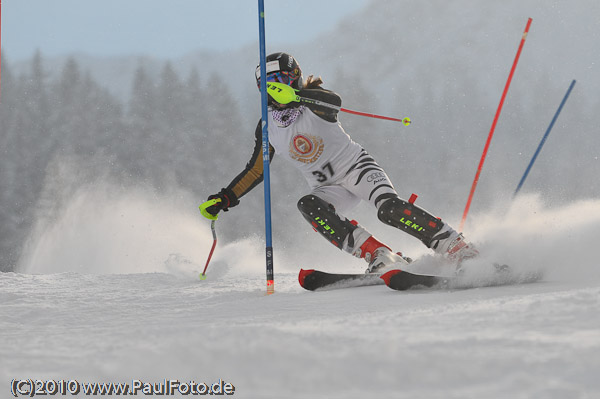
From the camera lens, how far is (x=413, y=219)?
3020 millimetres

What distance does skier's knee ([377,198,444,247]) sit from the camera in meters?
3.00

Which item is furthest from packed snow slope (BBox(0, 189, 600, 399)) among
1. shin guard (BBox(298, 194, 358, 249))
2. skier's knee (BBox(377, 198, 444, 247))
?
shin guard (BBox(298, 194, 358, 249))

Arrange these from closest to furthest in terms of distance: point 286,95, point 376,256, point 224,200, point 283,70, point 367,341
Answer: point 367,341 → point 376,256 → point 286,95 → point 283,70 → point 224,200

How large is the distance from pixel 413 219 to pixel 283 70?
1256 millimetres

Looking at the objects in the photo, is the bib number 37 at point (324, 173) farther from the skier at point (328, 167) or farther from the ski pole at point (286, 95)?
the ski pole at point (286, 95)

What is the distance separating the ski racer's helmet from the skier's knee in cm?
104

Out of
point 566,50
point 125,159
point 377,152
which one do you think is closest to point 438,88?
point 566,50

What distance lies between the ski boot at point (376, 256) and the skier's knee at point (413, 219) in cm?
20

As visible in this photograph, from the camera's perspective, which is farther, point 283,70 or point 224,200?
point 224,200

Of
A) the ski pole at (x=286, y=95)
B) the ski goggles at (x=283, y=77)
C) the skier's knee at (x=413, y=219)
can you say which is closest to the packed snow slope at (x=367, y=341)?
the skier's knee at (x=413, y=219)

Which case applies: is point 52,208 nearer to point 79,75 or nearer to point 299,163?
point 79,75

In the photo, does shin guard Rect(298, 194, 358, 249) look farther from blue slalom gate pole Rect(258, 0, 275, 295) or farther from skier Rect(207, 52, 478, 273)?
blue slalom gate pole Rect(258, 0, 275, 295)

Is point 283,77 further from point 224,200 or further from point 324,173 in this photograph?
point 224,200

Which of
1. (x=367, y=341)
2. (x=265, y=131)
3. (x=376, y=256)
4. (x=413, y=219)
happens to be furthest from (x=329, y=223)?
(x=367, y=341)
